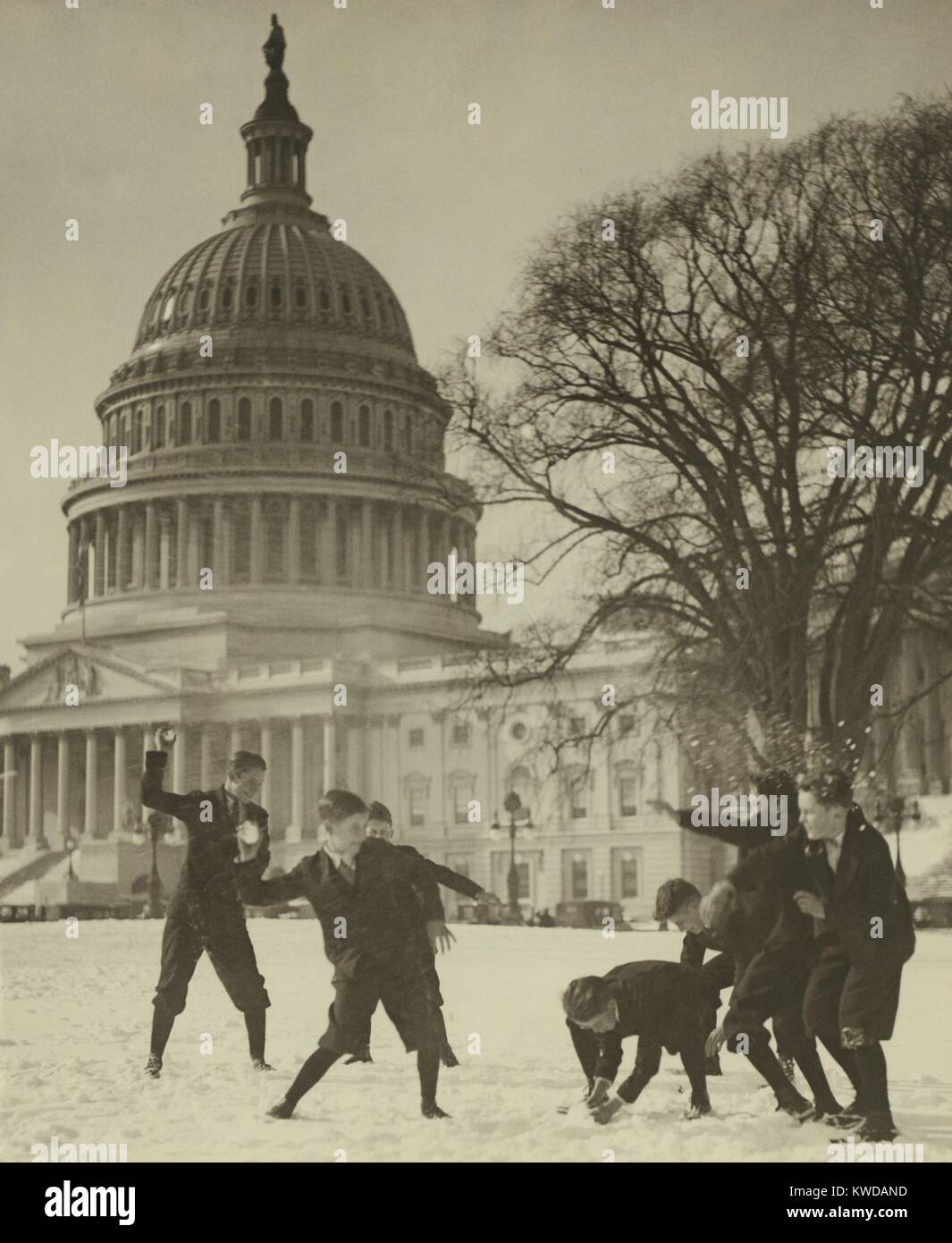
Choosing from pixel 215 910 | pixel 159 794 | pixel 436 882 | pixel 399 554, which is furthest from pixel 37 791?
pixel 436 882

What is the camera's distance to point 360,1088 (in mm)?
14398

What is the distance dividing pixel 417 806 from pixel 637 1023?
1418 inches

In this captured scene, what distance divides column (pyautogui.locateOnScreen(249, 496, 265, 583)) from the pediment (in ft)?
30.3

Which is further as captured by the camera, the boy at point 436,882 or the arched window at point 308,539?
Answer: the arched window at point 308,539

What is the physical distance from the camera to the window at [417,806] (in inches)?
1852

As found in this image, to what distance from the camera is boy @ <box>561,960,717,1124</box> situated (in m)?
13.1

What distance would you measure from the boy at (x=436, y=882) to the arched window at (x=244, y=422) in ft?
187

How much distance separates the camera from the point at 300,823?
3391 cm

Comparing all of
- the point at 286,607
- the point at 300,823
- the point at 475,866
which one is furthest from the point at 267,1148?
the point at 286,607

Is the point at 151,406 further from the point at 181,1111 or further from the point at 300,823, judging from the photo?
the point at 181,1111

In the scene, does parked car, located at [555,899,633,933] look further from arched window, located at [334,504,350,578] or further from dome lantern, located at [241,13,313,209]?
arched window, located at [334,504,350,578]

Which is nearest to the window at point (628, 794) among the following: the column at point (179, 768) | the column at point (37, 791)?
the column at point (179, 768)

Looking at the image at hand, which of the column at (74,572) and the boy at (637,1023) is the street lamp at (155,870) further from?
the boy at (637,1023)

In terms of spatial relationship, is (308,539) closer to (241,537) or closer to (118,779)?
(241,537)
